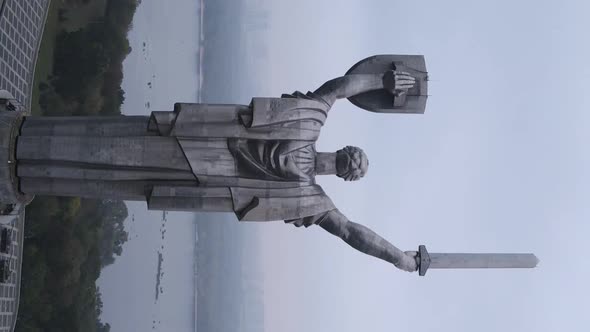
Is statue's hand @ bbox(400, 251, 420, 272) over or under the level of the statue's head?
under

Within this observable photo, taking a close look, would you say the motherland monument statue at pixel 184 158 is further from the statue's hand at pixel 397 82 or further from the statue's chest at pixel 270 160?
the statue's hand at pixel 397 82

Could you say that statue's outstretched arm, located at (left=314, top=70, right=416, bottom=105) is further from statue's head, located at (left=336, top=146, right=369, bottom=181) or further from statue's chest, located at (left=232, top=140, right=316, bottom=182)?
statue's chest, located at (left=232, top=140, right=316, bottom=182)

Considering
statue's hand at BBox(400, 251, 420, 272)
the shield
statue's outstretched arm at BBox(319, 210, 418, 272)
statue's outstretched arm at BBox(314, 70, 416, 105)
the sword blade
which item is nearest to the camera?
statue's outstretched arm at BBox(319, 210, 418, 272)

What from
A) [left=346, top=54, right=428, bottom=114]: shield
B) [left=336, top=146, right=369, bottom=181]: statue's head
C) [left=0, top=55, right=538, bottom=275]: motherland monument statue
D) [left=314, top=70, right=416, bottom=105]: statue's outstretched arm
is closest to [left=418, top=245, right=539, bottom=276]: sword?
[left=336, top=146, right=369, bottom=181]: statue's head

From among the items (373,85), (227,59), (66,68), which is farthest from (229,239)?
(373,85)

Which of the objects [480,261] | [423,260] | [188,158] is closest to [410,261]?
[423,260]

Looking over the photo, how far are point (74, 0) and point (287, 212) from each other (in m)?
25.2

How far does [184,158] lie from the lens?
9953mm

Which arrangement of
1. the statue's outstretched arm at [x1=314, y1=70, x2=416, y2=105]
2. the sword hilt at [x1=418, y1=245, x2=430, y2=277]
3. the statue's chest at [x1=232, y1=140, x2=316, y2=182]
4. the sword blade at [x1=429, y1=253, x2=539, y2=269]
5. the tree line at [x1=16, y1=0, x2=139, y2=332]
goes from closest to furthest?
the statue's chest at [x1=232, y1=140, x2=316, y2=182] → the statue's outstretched arm at [x1=314, y1=70, x2=416, y2=105] → the sword hilt at [x1=418, y1=245, x2=430, y2=277] → the sword blade at [x1=429, y1=253, x2=539, y2=269] → the tree line at [x1=16, y1=0, x2=139, y2=332]

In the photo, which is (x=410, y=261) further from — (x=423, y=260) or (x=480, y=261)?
(x=480, y=261)

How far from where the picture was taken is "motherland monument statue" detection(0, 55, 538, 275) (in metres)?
9.89

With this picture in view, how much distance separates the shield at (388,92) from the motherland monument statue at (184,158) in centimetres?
132

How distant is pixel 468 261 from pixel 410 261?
1.16m

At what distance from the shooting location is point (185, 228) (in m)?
46.3
